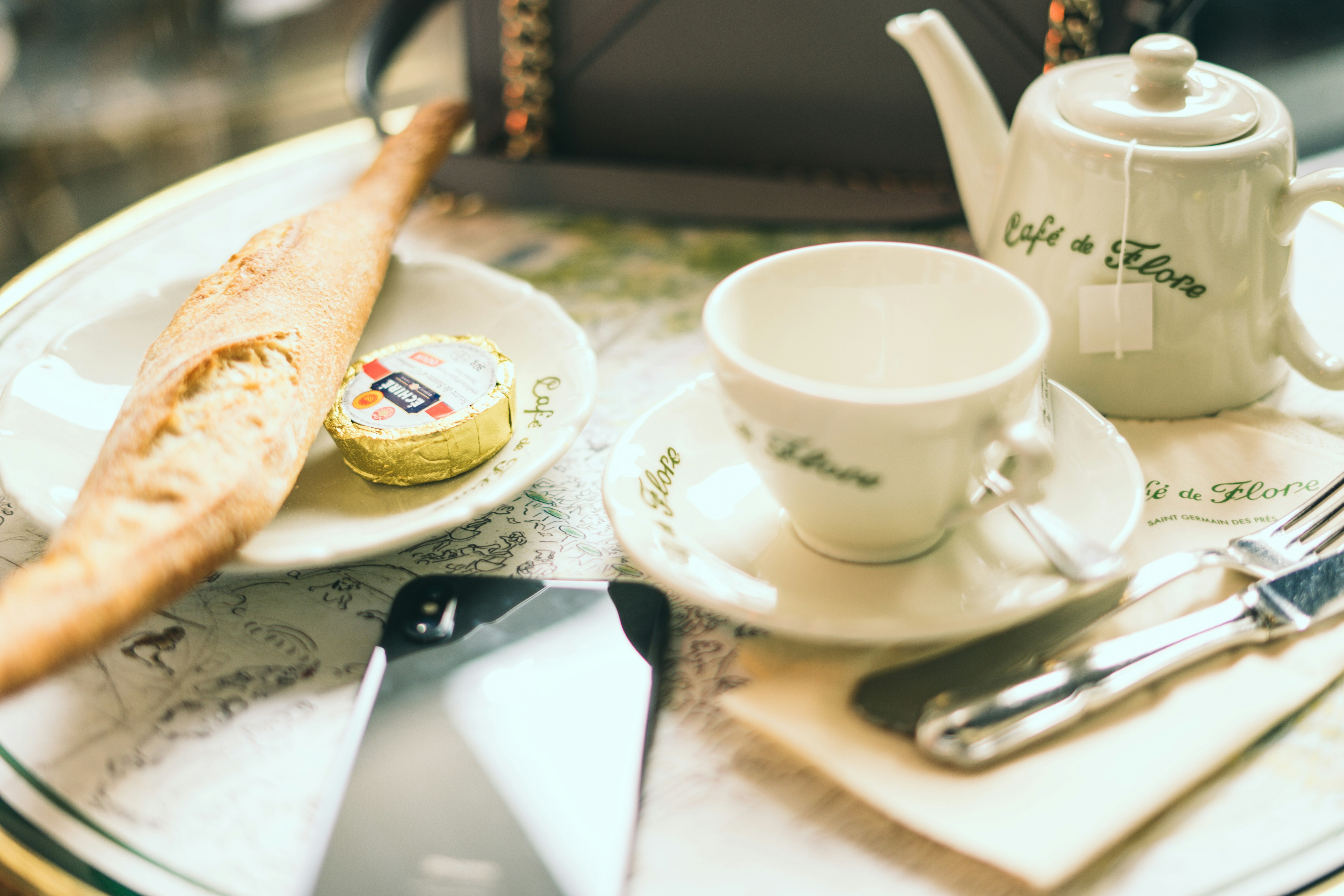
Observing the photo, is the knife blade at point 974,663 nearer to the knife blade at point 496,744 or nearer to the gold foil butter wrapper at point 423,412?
the knife blade at point 496,744

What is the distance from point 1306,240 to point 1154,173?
0.32 meters

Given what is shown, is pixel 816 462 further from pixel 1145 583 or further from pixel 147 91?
pixel 147 91

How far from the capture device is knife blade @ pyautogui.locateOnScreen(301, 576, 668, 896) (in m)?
0.33

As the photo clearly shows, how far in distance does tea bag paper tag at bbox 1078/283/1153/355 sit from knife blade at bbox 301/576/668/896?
288 millimetres

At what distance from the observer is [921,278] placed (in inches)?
18.2

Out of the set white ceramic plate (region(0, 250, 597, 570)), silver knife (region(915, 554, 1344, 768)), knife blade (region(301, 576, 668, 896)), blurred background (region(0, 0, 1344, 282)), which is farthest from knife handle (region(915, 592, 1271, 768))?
blurred background (region(0, 0, 1344, 282))

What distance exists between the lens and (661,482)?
1.51 ft

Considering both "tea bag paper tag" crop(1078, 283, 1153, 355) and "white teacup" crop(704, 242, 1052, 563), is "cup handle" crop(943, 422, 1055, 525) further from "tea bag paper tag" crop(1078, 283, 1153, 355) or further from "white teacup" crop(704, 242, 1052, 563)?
"tea bag paper tag" crop(1078, 283, 1153, 355)

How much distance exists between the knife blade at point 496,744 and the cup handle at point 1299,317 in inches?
15.1

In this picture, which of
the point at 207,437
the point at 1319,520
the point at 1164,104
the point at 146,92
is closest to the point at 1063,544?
the point at 1319,520

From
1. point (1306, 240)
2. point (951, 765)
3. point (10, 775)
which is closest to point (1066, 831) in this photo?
point (951, 765)

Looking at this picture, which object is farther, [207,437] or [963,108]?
[963,108]

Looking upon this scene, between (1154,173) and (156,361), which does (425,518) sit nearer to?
(156,361)

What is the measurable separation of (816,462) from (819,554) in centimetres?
6
